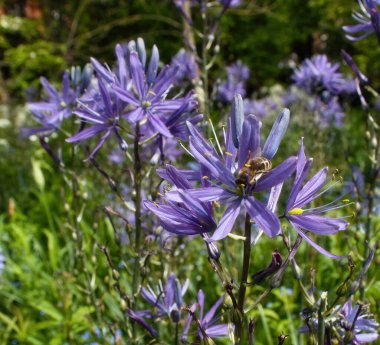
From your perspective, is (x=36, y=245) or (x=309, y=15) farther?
(x=309, y=15)

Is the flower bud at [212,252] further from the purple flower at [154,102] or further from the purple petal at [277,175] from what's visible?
the purple flower at [154,102]

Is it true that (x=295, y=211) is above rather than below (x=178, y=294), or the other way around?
above

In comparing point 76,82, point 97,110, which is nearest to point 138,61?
point 97,110

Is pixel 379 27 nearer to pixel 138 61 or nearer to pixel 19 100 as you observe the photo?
pixel 138 61

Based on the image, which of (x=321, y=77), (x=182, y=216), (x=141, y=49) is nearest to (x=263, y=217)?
(x=182, y=216)

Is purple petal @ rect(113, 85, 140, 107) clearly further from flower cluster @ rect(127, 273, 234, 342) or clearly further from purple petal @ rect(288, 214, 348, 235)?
purple petal @ rect(288, 214, 348, 235)

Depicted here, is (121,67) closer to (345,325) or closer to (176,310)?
(176,310)
